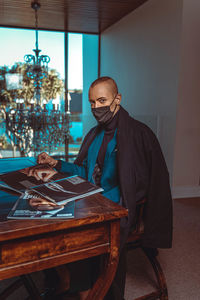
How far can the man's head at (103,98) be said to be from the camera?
136 centimetres

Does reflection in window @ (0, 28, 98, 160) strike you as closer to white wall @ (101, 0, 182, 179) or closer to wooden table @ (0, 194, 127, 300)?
white wall @ (101, 0, 182, 179)

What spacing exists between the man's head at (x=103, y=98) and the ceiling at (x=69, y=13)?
288 centimetres

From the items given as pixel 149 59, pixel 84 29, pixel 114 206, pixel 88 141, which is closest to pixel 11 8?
pixel 84 29

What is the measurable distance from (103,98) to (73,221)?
2.56ft

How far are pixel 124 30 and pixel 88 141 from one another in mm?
3328

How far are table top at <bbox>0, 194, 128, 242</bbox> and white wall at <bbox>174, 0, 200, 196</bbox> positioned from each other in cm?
253

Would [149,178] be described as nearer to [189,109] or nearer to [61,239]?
[61,239]

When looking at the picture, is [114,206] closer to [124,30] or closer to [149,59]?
[149,59]

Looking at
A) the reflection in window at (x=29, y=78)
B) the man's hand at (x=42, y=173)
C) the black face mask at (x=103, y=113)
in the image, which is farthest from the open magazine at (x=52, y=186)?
the reflection in window at (x=29, y=78)

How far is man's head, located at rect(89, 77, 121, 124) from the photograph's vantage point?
4.48ft

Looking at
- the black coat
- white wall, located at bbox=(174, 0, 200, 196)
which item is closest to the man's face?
the black coat

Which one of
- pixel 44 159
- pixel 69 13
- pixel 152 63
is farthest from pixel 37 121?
pixel 69 13

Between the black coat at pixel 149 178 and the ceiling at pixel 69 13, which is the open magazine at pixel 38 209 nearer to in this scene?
the black coat at pixel 149 178

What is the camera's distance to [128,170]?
4.15 feet
